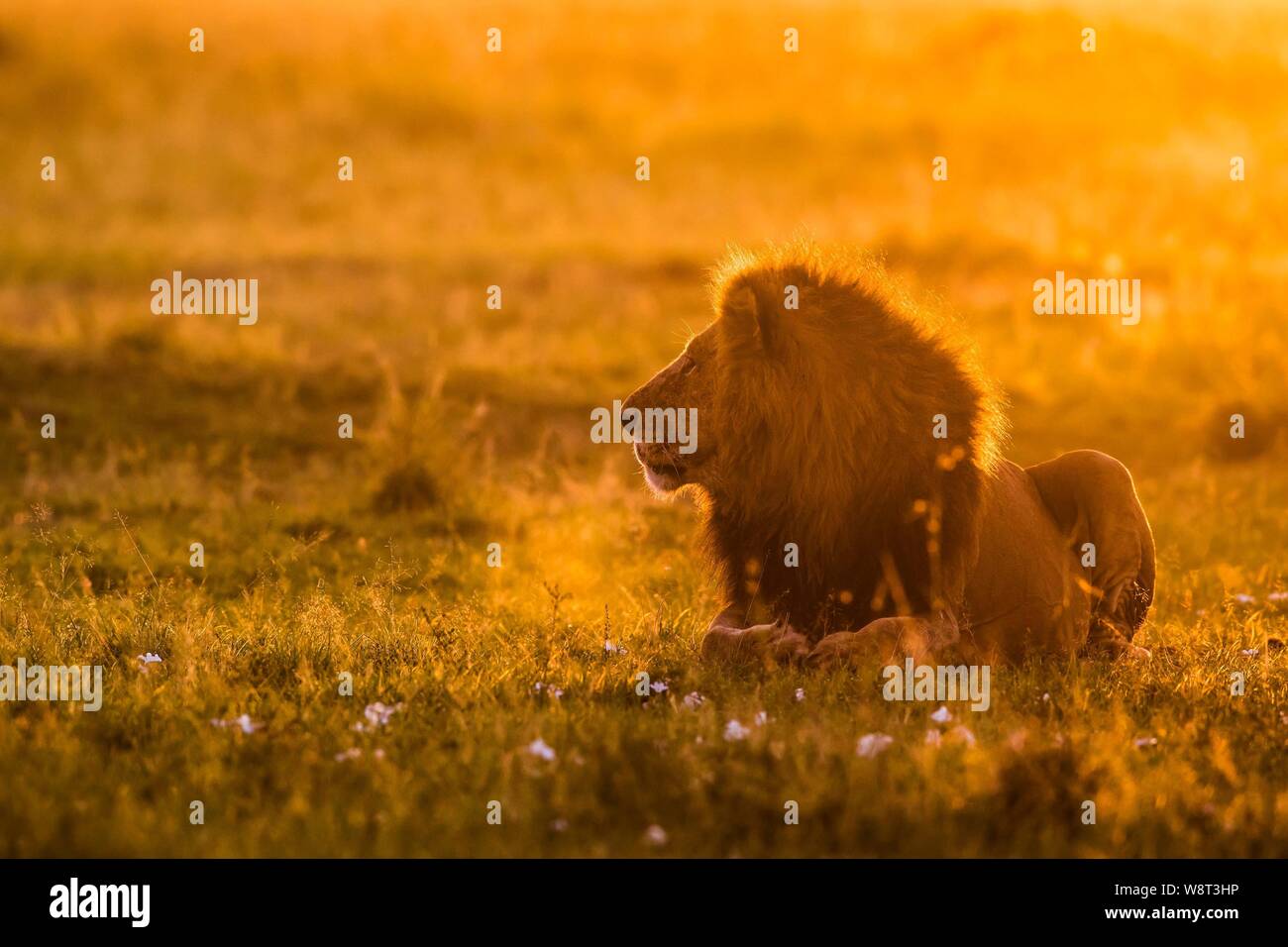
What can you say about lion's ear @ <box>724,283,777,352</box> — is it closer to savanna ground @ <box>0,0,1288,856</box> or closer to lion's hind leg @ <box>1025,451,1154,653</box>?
savanna ground @ <box>0,0,1288,856</box>

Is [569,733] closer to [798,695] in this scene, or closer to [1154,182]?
[798,695]

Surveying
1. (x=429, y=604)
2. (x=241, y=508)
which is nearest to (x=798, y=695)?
(x=429, y=604)

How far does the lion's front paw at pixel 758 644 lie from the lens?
7.93m

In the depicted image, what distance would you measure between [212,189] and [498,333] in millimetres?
15672

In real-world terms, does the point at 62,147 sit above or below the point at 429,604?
above

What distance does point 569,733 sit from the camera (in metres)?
7.06

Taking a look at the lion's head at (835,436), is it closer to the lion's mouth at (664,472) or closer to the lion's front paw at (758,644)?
the lion's mouth at (664,472)

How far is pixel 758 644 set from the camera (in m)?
7.96

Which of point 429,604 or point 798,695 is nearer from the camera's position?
point 798,695

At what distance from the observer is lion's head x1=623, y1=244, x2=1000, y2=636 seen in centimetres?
797

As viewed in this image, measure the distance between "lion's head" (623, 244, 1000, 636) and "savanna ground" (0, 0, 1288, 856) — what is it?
608 millimetres

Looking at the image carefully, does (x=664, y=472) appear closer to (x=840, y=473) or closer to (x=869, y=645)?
(x=840, y=473)

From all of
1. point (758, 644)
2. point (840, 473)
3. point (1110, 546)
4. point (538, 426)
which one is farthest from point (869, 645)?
point (538, 426)

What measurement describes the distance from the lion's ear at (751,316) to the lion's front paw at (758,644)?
123cm
